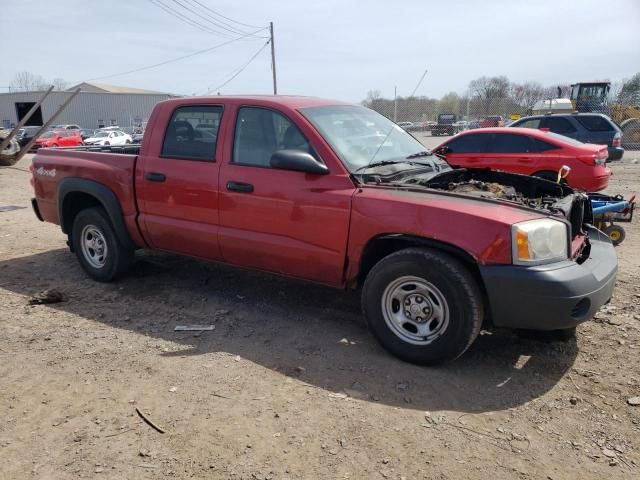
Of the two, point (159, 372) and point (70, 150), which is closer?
point (159, 372)

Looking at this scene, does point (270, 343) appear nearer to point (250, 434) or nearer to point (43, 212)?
point (250, 434)

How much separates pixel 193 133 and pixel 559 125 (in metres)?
12.9

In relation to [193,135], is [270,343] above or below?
below

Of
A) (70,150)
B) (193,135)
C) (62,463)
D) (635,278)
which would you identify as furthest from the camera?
(70,150)

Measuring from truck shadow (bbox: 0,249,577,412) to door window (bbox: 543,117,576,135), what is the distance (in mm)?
11779

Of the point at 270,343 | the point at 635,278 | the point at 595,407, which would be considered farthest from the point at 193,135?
the point at 635,278

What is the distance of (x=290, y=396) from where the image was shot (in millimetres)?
3254

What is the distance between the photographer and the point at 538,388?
10.9 feet

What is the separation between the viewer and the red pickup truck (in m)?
3.23

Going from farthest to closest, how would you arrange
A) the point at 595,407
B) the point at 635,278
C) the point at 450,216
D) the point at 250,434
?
the point at 635,278 < the point at 450,216 < the point at 595,407 < the point at 250,434

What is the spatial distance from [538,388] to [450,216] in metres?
1.24

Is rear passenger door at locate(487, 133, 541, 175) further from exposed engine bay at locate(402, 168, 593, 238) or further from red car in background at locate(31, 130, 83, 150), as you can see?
red car in background at locate(31, 130, 83, 150)

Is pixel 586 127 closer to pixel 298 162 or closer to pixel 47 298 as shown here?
pixel 298 162

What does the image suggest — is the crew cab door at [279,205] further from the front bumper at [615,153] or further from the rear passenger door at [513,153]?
the front bumper at [615,153]
